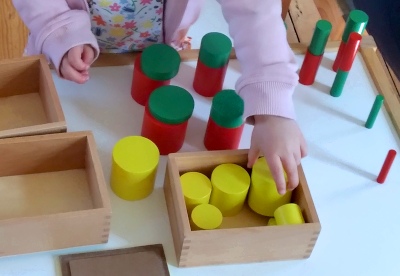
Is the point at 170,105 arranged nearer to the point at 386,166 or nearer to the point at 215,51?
the point at 215,51

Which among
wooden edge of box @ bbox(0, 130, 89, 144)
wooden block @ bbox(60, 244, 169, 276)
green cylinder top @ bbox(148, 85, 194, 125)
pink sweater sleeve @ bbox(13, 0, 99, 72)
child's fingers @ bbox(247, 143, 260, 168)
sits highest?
pink sweater sleeve @ bbox(13, 0, 99, 72)

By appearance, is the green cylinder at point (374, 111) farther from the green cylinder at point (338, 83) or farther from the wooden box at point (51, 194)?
the wooden box at point (51, 194)

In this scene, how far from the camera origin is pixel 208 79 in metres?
0.83

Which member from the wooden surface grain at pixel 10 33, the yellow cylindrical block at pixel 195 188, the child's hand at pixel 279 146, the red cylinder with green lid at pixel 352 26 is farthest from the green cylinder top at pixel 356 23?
the wooden surface grain at pixel 10 33

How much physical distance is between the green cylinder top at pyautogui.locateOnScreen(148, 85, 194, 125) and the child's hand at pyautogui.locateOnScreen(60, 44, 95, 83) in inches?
3.8

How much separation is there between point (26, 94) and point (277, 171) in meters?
0.34

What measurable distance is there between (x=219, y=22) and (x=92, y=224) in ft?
1.63

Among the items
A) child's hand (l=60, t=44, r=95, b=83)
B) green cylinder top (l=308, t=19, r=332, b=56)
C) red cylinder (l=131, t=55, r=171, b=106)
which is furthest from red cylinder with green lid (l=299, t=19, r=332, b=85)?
child's hand (l=60, t=44, r=95, b=83)

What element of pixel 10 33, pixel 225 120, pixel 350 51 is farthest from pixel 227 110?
pixel 10 33

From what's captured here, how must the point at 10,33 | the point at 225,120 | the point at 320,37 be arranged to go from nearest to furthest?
1. the point at 225,120
2. the point at 320,37
3. the point at 10,33

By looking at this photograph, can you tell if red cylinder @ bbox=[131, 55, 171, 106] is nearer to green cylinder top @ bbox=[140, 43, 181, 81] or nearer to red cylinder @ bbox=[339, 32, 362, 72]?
green cylinder top @ bbox=[140, 43, 181, 81]

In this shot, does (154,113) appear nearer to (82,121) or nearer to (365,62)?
(82,121)

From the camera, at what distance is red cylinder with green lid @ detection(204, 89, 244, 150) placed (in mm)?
750

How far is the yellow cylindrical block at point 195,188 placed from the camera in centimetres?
69
